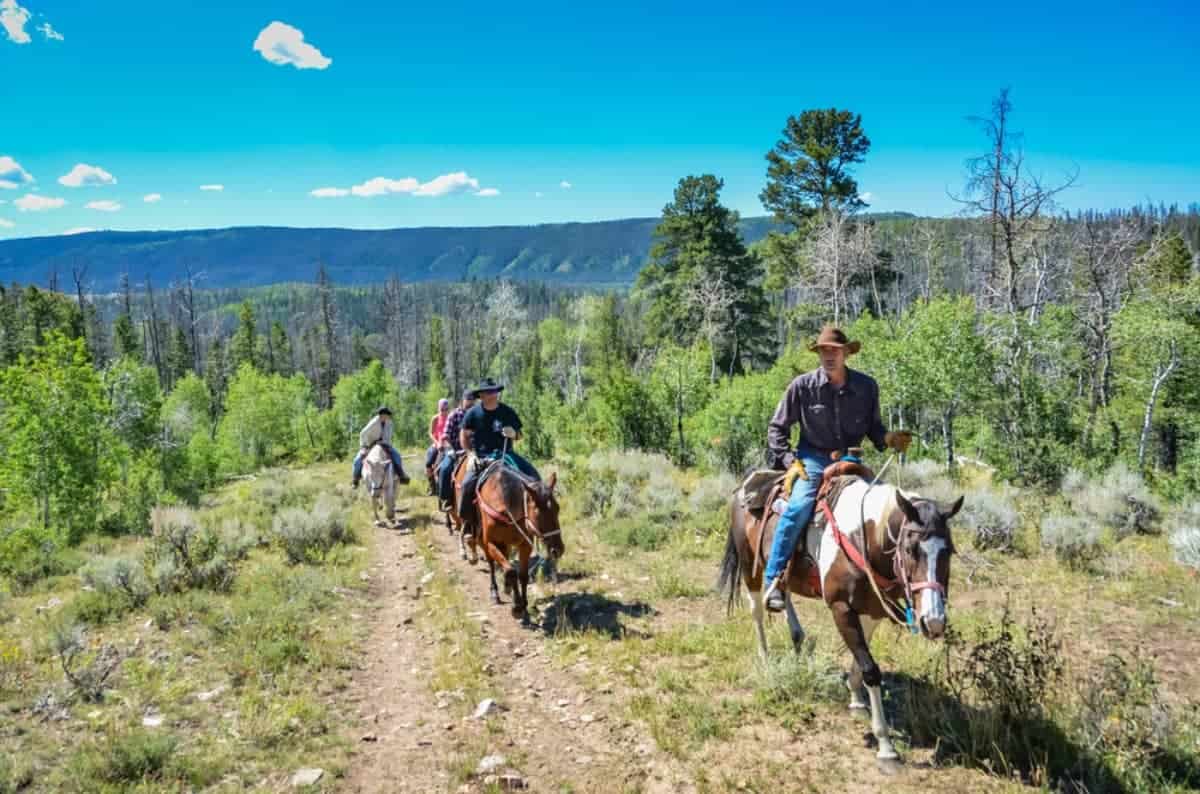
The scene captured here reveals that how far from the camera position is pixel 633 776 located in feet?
16.5

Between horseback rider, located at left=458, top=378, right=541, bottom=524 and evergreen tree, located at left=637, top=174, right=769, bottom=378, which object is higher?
evergreen tree, located at left=637, top=174, right=769, bottom=378

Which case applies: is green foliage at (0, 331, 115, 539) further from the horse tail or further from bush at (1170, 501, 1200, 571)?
bush at (1170, 501, 1200, 571)

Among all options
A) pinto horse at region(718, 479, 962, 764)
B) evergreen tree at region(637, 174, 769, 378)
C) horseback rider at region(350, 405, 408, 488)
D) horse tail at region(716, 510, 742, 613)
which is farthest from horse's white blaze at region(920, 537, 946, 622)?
evergreen tree at region(637, 174, 769, 378)

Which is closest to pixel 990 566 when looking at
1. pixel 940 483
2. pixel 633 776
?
pixel 940 483

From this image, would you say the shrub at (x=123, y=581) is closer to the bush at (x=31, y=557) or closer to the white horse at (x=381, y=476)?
the bush at (x=31, y=557)

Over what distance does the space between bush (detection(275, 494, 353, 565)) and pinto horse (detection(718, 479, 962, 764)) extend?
9043 mm

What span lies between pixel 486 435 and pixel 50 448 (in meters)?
14.1

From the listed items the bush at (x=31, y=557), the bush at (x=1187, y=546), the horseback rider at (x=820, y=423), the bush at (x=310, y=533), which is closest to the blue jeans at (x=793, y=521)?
the horseback rider at (x=820, y=423)

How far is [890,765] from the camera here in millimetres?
4699

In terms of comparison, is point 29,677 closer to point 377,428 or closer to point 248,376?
point 377,428

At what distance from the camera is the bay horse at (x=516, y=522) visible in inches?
321

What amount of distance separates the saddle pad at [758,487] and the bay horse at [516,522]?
102 inches

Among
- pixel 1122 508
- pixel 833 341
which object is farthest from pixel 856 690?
pixel 1122 508

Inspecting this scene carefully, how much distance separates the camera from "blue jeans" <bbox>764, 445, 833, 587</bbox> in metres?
5.59
